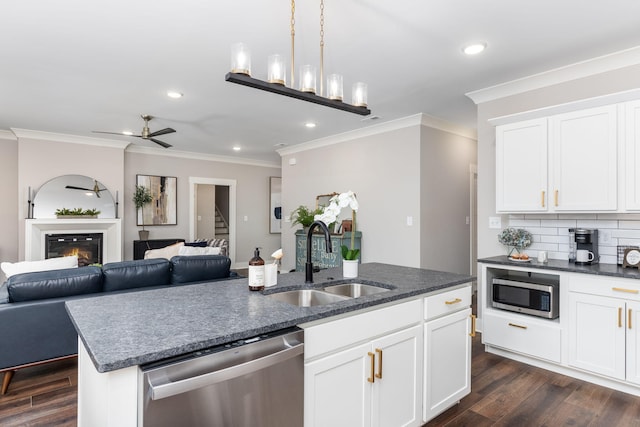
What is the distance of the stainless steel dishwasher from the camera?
3.43ft

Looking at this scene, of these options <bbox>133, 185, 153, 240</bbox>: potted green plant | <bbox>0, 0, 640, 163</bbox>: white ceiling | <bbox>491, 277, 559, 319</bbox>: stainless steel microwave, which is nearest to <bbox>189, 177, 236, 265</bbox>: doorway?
<bbox>133, 185, 153, 240</bbox>: potted green plant

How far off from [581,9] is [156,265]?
3648 millimetres

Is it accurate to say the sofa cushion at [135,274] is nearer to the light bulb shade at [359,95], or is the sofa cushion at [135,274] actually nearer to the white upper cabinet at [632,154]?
the light bulb shade at [359,95]

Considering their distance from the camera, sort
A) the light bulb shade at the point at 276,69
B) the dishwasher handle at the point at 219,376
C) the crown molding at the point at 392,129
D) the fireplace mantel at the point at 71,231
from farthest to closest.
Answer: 1. the fireplace mantel at the point at 71,231
2. the crown molding at the point at 392,129
3. the light bulb shade at the point at 276,69
4. the dishwasher handle at the point at 219,376

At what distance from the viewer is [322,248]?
558 cm

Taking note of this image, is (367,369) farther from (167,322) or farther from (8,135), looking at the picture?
(8,135)

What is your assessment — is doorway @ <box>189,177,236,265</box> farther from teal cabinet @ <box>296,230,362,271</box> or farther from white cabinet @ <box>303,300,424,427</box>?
white cabinet @ <box>303,300,424,427</box>

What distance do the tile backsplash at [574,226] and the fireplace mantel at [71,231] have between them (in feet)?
20.0

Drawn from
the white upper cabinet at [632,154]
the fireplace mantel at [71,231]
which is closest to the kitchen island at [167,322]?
the white upper cabinet at [632,154]

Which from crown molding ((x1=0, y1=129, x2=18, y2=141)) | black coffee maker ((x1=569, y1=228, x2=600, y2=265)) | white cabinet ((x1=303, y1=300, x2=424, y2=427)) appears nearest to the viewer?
white cabinet ((x1=303, y1=300, x2=424, y2=427))

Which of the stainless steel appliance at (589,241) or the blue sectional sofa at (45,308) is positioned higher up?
the stainless steel appliance at (589,241)

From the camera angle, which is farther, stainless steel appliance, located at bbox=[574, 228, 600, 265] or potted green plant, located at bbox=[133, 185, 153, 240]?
potted green plant, located at bbox=[133, 185, 153, 240]

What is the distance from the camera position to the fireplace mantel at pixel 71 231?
551 cm

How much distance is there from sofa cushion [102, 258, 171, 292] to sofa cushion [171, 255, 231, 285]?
0.24ft
